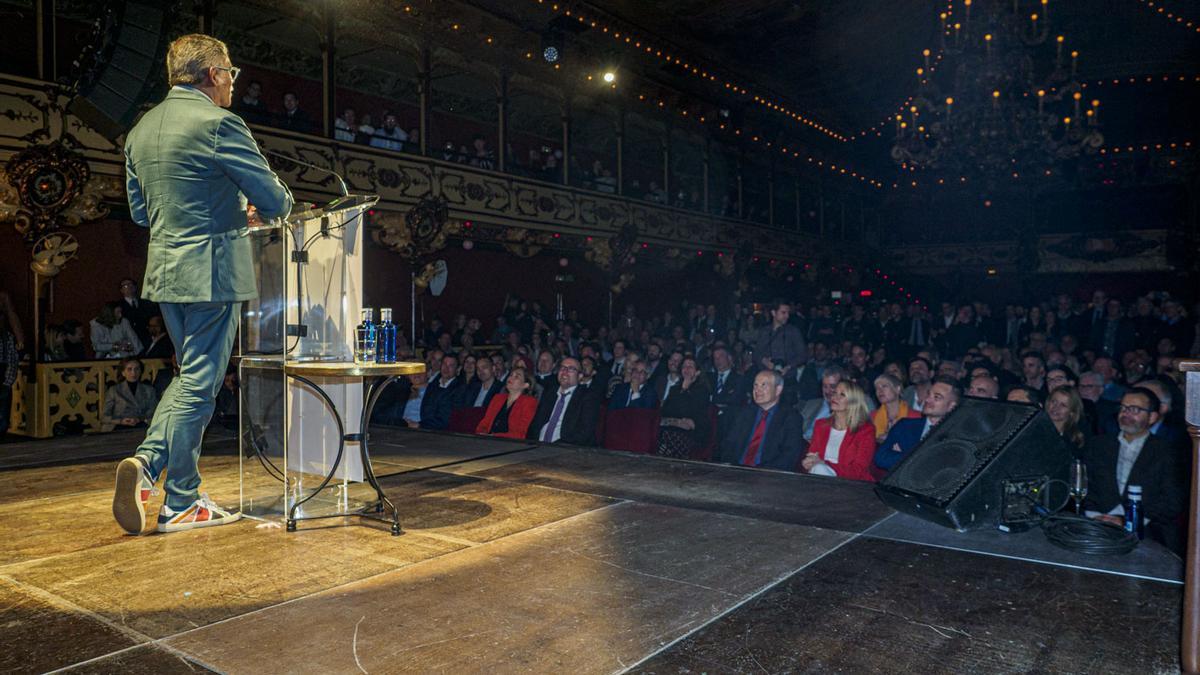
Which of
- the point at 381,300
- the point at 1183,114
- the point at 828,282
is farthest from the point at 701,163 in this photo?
the point at 1183,114

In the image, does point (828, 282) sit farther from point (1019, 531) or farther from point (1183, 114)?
point (1019, 531)

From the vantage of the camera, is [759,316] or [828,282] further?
[828,282]

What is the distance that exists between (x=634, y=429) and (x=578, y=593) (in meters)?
3.49

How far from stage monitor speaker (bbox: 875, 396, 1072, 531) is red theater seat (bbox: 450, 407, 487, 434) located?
3895 millimetres

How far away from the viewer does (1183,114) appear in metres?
15.7

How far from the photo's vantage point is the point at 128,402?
278 inches

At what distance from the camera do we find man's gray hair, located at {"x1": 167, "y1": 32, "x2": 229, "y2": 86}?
2553 mm

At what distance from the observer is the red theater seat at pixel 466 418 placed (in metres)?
6.35

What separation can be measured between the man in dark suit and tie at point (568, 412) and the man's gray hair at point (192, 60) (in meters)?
3.65

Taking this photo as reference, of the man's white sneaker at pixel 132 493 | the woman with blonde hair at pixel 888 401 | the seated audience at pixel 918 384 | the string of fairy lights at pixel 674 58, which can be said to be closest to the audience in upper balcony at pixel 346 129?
the string of fairy lights at pixel 674 58

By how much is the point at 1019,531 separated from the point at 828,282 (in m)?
17.5

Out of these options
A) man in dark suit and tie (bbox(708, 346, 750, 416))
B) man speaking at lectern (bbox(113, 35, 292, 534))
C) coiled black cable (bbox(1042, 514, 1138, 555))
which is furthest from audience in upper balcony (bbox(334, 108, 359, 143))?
coiled black cable (bbox(1042, 514, 1138, 555))

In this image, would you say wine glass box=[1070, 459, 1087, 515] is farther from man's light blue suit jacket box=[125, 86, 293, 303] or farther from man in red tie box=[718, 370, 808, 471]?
man's light blue suit jacket box=[125, 86, 293, 303]

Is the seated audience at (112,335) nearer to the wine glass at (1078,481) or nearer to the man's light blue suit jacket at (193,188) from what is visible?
the man's light blue suit jacket at (193,188)
